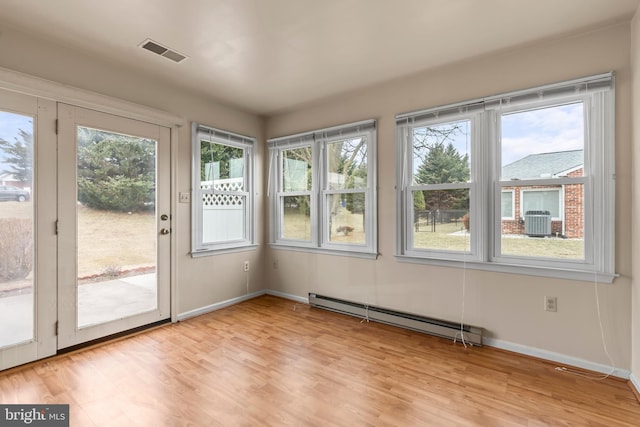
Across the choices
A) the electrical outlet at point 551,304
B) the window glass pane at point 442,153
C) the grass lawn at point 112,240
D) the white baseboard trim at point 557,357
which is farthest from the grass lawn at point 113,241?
the electrical outlet at point 551,304

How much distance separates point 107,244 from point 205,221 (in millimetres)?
1108

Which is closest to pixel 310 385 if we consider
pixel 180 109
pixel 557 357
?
pixel 557 357

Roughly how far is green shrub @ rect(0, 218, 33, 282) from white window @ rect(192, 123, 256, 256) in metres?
1.45

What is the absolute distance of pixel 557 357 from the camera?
2.50m

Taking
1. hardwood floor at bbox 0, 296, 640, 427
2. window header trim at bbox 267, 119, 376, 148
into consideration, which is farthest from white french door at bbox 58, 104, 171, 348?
window header trim at bbox 267, 119, 376, 148

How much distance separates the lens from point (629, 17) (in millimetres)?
2201

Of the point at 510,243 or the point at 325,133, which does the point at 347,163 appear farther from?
the point at 510,243

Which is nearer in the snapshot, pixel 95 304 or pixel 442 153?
pixel 95 304

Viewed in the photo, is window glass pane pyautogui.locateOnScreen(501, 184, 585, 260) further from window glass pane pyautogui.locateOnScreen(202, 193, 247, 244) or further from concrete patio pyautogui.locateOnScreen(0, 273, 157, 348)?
concrete patio pyautogui.locateOnScreen(0, 273, 157, 348)

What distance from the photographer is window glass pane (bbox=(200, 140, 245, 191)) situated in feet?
12.4

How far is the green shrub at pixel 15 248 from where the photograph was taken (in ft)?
7.59

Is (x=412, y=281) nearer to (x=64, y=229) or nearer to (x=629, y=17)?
(x=629, y=17)

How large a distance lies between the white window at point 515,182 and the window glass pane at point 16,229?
10.8 ft

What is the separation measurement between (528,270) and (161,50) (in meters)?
3.68
